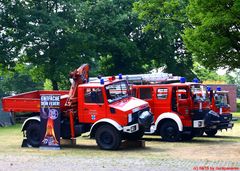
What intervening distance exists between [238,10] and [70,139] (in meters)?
7.48

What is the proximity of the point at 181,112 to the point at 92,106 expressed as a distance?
4.17 m

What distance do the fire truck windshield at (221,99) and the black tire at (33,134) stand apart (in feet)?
29.4

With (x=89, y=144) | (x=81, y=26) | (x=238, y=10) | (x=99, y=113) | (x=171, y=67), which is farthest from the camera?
(x=171, y=67)

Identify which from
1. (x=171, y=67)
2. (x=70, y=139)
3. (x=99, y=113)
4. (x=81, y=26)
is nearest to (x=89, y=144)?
(x=70, y=139)

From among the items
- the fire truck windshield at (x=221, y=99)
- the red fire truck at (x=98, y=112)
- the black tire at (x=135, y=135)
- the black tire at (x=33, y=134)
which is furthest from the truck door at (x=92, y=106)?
the fire truck windshield at (x=221, y=99)

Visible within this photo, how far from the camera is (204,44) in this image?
1817 cm

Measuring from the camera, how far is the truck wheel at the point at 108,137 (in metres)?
15.5

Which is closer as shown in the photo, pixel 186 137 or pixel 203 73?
pixel 186 137

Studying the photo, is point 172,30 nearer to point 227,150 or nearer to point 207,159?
point 227,150

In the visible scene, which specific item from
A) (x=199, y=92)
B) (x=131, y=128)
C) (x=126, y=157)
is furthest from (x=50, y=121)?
(x=199, y=92)

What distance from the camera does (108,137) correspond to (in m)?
15.8

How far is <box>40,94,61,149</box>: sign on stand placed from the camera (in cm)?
1602

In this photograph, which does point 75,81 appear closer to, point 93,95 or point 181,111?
point 93,95

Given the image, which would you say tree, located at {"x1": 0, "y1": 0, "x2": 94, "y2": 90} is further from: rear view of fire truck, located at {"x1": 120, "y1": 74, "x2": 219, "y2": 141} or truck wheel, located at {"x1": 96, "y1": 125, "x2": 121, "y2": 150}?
truck wheel, located at {"x1": 96, "y1": 125, "x2": 121, "y2": 150}
